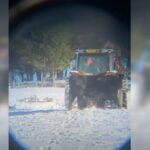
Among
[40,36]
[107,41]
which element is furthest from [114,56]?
[40,36]

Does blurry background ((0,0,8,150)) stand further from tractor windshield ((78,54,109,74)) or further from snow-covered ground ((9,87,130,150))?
tractor windshield ((78,54,109,74))

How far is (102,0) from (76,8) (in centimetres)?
27

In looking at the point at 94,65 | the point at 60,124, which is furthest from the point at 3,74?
the point at 94,65

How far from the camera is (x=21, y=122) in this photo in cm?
400

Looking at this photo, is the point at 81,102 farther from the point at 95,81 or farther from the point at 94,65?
the point at 94,65

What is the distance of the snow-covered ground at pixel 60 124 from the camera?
3.97 metres

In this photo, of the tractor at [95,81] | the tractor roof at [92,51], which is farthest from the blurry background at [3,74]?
the tractor roof at [92,51]

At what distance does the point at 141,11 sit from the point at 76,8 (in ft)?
2.11

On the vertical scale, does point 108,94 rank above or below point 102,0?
below

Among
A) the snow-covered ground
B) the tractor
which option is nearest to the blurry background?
the snow-covered ground

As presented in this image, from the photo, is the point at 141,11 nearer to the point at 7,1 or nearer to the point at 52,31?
the point at 52,31

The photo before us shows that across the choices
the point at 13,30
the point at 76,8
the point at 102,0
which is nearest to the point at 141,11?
the point at 102,0

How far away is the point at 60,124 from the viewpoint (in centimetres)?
398

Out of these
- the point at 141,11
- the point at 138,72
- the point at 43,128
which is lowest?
the point at 43,128
